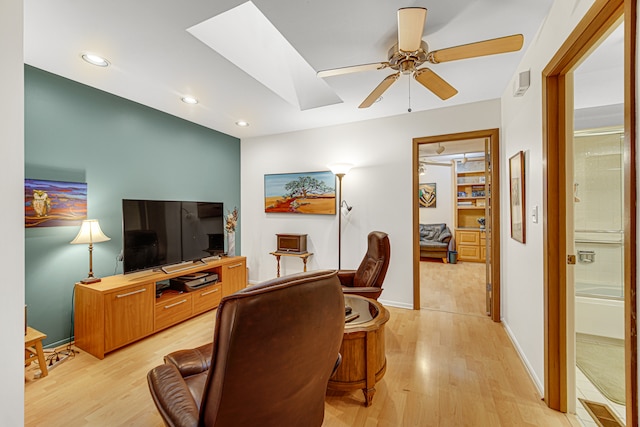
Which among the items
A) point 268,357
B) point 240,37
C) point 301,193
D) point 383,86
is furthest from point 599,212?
point 240,37

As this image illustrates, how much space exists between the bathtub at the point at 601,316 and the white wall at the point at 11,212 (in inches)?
166

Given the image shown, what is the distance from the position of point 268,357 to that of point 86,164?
9.65 ft

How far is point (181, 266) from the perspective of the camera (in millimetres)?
3184

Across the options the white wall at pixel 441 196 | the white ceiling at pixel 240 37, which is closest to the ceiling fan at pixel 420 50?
the white ceiling at pixel 240 37

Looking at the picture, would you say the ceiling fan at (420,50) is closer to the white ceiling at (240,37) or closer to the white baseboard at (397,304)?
the white ceiling at (240,37)

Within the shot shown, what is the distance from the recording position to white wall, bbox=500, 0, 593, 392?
1642mm

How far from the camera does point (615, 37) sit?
1.92 m

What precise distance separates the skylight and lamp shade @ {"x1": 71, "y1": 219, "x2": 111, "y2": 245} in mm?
1886

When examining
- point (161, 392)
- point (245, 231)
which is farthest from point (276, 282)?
point (245, 231)

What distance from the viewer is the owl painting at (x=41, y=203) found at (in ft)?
7.47

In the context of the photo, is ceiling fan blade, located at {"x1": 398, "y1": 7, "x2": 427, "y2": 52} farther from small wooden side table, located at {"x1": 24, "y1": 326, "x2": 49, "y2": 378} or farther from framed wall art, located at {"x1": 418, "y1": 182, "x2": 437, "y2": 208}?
framed wall art, located at {"x1": 418, "y1": 182, "x2": 437, "y2": 208}

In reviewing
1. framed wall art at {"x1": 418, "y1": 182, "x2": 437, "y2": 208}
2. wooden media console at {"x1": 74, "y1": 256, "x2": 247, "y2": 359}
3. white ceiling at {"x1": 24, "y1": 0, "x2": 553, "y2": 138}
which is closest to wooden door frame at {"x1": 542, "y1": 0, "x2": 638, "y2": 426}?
white ceiling at {"x1": 24, "y1": 0, "x2": 553, "y2": 138}

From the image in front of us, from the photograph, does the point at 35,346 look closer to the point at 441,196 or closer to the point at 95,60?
the point at 95,60

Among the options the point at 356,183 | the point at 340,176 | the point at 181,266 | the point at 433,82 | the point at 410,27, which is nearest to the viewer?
the point at 410,27
